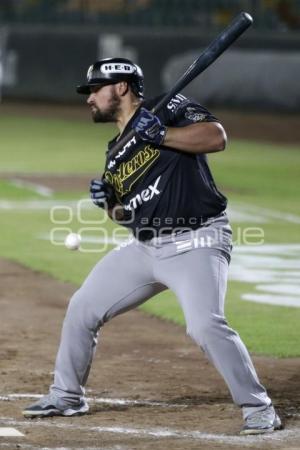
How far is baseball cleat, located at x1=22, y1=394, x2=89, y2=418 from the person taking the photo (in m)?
6.80

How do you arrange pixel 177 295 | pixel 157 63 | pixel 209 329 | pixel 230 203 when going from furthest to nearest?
pixel 157 63 < pixel 230 203 < pixel 177 295 < pixel 209 329

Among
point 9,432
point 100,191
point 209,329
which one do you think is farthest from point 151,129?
point 9,432

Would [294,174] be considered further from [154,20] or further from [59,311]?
[154,20]

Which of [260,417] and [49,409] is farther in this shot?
[49,409]

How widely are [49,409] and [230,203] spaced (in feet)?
32.5

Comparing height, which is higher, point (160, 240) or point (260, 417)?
point (160, 240)

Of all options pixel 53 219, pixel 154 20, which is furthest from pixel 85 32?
pixel 53 219

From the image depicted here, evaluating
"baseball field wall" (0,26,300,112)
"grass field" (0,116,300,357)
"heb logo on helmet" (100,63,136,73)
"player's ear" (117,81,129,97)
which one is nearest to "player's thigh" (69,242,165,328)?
"player's ear" (117,81,129,97)

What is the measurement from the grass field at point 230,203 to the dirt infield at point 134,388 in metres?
0.61

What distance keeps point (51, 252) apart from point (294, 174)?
7.97 meters

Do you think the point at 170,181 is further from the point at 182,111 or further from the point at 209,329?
the point at 209,329

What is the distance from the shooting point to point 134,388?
758 cm

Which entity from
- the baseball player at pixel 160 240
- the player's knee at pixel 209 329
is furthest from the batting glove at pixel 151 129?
the player's knee at pixel 209 329

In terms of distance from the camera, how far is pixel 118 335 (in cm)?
930
